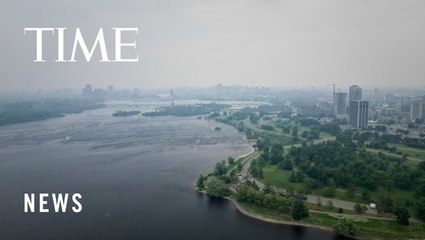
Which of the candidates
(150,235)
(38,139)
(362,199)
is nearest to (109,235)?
(150,235)

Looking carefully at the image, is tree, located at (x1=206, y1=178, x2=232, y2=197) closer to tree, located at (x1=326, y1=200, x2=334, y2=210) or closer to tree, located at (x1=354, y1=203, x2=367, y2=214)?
tree, located at (x1=326, y1=200, x2=334, y2=210)

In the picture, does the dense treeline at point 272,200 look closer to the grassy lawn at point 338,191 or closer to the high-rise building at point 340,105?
the grassy lawn at point 338,191

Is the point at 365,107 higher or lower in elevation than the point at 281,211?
higher

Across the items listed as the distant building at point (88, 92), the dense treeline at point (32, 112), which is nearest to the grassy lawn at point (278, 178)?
the dense treeline at point (32, 112)

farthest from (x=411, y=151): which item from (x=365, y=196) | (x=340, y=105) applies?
(x=340, y=105)

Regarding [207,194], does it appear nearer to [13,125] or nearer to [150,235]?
[150,235]

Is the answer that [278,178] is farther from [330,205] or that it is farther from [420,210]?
[420,210]
